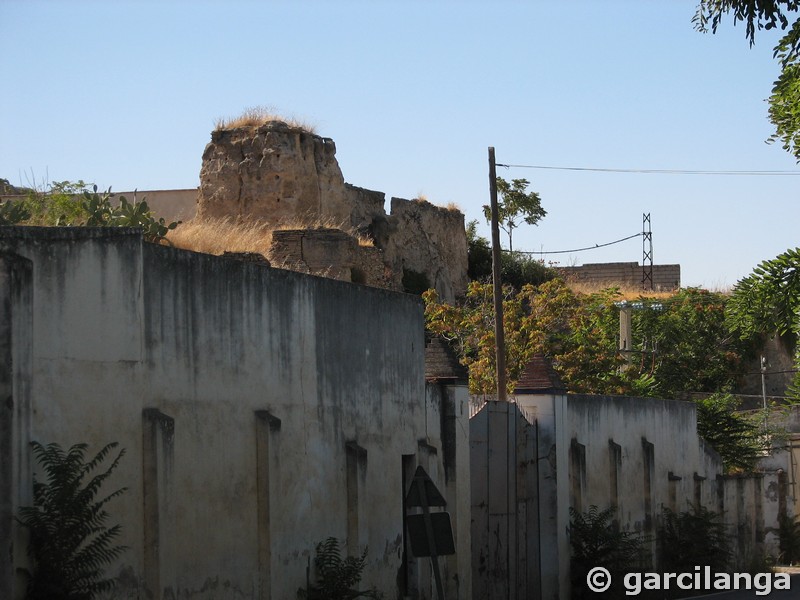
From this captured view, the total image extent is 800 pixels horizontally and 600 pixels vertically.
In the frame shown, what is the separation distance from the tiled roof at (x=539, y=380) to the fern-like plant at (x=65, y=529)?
10.8 meters

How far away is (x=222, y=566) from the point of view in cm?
1238

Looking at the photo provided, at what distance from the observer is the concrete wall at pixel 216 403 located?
1038 cm

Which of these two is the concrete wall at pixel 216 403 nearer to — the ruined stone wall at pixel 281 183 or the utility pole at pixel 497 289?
the utility pole at pixel 497 289

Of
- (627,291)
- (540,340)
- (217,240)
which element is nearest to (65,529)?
(217,240)

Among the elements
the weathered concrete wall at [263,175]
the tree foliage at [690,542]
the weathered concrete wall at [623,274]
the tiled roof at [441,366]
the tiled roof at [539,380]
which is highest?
the weathered concrete wall at [263,175]

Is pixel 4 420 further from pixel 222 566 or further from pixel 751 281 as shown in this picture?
pixel 751 281

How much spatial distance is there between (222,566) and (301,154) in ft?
65.4

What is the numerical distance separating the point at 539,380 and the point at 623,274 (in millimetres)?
42912

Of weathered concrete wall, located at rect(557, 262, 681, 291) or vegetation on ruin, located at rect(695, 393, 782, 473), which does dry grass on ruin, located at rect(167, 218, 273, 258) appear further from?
weathered concrete wall, located at rect(557, 262, 681, 291)

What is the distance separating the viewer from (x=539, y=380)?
20.3m

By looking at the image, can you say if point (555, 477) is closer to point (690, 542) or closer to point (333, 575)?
point (690, 542)

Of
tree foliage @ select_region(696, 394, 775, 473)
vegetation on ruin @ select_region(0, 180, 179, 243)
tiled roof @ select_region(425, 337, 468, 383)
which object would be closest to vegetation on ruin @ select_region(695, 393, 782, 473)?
tree foliage @ select_region(696, 394, 775, 473)

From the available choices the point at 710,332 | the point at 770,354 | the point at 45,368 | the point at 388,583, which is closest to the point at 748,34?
the point at 45,368

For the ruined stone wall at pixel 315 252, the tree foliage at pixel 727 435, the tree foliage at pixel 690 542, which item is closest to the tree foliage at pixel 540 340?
the tree foliage at pixel 727 435
